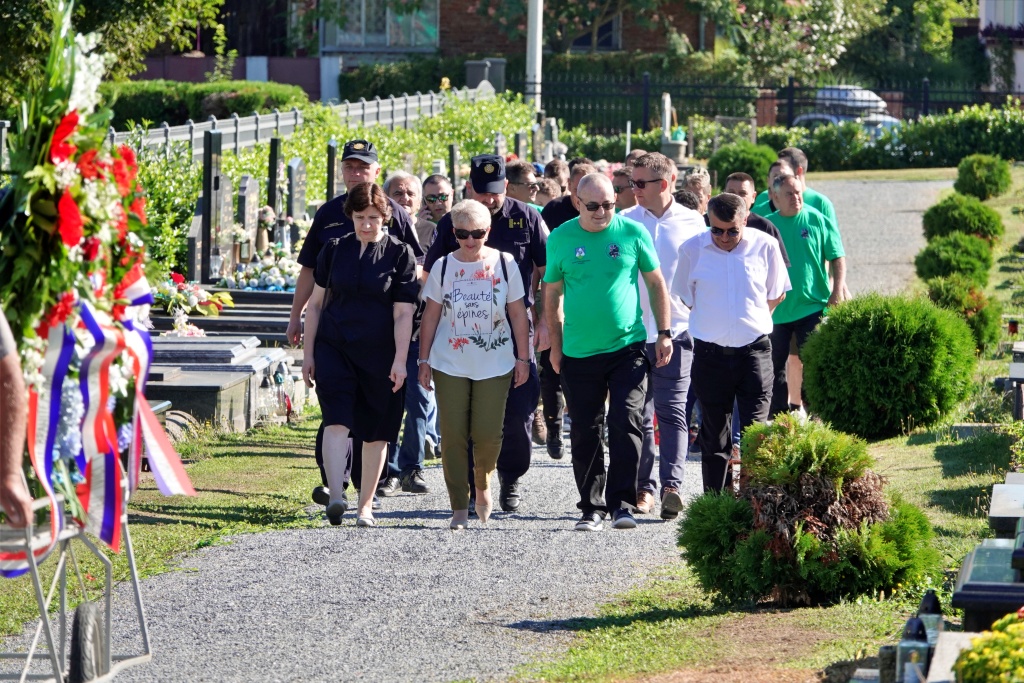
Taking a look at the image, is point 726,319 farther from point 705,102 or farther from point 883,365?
point 705,102

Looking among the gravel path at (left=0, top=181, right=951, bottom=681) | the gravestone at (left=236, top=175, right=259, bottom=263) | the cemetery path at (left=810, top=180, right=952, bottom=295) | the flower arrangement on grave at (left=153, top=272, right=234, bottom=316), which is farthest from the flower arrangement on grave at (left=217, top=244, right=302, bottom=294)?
the gravel path at (left=0, top=181, right=951, bottom=681)

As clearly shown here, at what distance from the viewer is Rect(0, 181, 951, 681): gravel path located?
6027 mm

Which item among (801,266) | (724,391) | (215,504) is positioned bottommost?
(215,504)

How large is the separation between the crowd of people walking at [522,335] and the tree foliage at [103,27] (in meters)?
8.20

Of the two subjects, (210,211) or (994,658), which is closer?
(994,658)

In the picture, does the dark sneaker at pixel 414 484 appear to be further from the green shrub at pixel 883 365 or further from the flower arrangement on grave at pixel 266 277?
the flower arrangement on grave at pixel 266 277

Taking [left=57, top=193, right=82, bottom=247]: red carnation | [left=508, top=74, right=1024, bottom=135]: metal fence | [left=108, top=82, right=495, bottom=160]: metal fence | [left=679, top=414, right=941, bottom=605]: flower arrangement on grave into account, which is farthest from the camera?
[left=508, top=74, right=1024, bottom=135]: metal fence

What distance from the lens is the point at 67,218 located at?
4785 millimetres

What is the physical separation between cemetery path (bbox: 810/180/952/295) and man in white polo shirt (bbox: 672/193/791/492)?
10.0 m

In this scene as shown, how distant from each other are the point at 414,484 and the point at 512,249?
4.80ft

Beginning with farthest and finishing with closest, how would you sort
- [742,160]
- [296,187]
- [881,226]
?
[742,160] < [881,226] < [296,187]

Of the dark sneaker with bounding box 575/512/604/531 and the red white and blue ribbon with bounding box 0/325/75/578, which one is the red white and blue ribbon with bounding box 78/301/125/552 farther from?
the dark sneaker with bounding box 575/512/604/531

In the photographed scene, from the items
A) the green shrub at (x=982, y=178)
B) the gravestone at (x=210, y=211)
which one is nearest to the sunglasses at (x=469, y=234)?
the gravestone at (x=210, y=211)

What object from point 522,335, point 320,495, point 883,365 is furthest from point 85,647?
point 883,365
